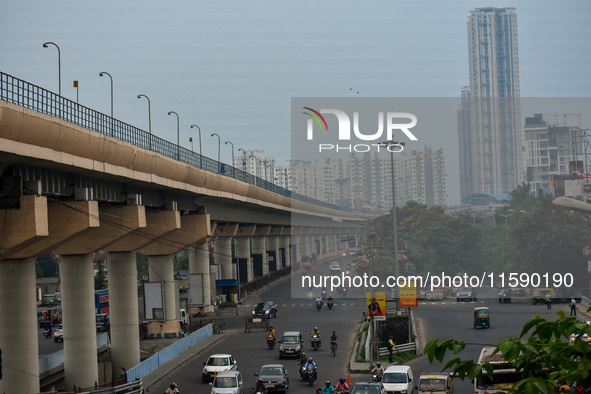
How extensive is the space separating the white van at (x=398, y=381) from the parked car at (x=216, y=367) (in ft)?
26.9

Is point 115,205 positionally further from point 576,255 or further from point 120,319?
point 576,255

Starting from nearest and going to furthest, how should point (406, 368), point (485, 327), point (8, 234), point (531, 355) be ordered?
point (531, 355) → point (8, 234) → point (406, 368) → point (485, 327)

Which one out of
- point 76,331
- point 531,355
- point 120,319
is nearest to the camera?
point 531,355

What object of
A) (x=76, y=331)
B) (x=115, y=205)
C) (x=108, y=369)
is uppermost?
(x=115, y=205)

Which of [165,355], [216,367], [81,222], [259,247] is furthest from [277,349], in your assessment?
[259,247]

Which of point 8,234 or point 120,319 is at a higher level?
point 8,234

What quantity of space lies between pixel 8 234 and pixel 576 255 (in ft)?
243

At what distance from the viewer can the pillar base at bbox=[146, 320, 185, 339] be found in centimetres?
6134

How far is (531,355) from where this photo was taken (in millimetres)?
8867

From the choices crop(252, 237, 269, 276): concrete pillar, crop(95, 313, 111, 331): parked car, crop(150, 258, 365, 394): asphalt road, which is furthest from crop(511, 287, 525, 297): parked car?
crop(95, 313, 111, 331): parked car

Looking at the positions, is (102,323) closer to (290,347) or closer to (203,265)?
(203,265)

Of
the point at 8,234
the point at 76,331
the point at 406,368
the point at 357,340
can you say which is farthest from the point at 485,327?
the point at 8,234

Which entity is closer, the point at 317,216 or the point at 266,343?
the point at 266,343

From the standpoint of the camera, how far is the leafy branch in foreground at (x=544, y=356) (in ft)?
27.9
